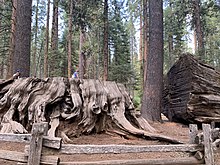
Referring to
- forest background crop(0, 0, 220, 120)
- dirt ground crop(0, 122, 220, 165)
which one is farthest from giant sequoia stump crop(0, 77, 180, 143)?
forest background crop(0, 0, 220, 120)

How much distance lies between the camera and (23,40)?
330 inches

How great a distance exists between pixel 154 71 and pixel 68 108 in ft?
15.0

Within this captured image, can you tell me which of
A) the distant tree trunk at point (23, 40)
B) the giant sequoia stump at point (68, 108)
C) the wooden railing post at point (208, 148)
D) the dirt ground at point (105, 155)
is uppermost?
the distant tree trunk at point (23, 40)

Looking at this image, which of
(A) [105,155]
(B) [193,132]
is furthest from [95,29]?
(B) [193,132]

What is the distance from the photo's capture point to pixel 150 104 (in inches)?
351

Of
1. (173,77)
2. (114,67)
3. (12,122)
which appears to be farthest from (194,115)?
(114,67)

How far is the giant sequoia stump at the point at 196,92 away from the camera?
7.87 metres

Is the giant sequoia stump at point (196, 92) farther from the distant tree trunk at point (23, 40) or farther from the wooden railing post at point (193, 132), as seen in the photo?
the distant tree trunk at point (23, 40)

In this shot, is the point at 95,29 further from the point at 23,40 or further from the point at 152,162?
the point at 152,162

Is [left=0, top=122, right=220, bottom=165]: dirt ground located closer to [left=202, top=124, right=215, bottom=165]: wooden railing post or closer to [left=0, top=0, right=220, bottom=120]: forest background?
[left=202, top=124, right=215, bottom=165]: wooden railing post

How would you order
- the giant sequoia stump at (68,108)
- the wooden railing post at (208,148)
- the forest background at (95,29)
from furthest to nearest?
the forest background at (95,29)
the giant sequoia stump at (68,108)
the wooden railing post at (208,148)

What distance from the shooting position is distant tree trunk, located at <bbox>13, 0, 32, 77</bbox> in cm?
820

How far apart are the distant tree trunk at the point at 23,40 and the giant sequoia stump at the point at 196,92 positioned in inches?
240

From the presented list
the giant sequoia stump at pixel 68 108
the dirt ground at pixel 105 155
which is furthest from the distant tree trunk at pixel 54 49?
the dirt ground at pixel 105 155
